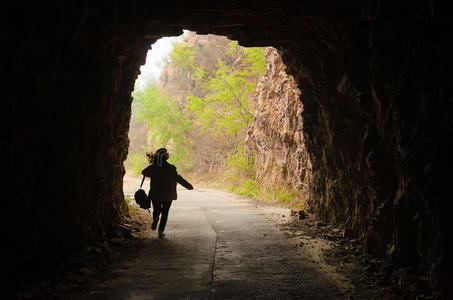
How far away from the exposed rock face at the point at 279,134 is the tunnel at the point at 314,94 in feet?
20.3

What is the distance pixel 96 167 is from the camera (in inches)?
294

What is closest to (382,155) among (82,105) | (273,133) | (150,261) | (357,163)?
(357,163)

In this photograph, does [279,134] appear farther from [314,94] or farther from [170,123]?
[170,123]

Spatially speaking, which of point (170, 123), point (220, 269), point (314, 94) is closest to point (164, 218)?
point (220, 269)

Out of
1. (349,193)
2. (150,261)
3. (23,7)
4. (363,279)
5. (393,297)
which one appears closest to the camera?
(23,7)

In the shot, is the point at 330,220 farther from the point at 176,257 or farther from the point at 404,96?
the point at 404,96

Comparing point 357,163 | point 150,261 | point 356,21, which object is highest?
point 356,21

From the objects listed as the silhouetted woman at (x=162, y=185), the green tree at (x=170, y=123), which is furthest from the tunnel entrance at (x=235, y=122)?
the silhouetted woman at (x=162, y=185)

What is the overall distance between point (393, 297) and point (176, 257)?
382 cm

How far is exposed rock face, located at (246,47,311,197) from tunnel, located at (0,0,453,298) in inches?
244

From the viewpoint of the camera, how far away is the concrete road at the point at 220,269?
507cm

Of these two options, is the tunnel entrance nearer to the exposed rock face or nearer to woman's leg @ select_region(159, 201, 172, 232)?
the exposed rock face

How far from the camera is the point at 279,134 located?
61.2ft

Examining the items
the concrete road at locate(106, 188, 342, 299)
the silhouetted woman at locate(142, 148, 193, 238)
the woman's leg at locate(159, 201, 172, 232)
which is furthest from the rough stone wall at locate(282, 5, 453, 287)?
the woman's leg at locate(159, 201, 172, 232)
